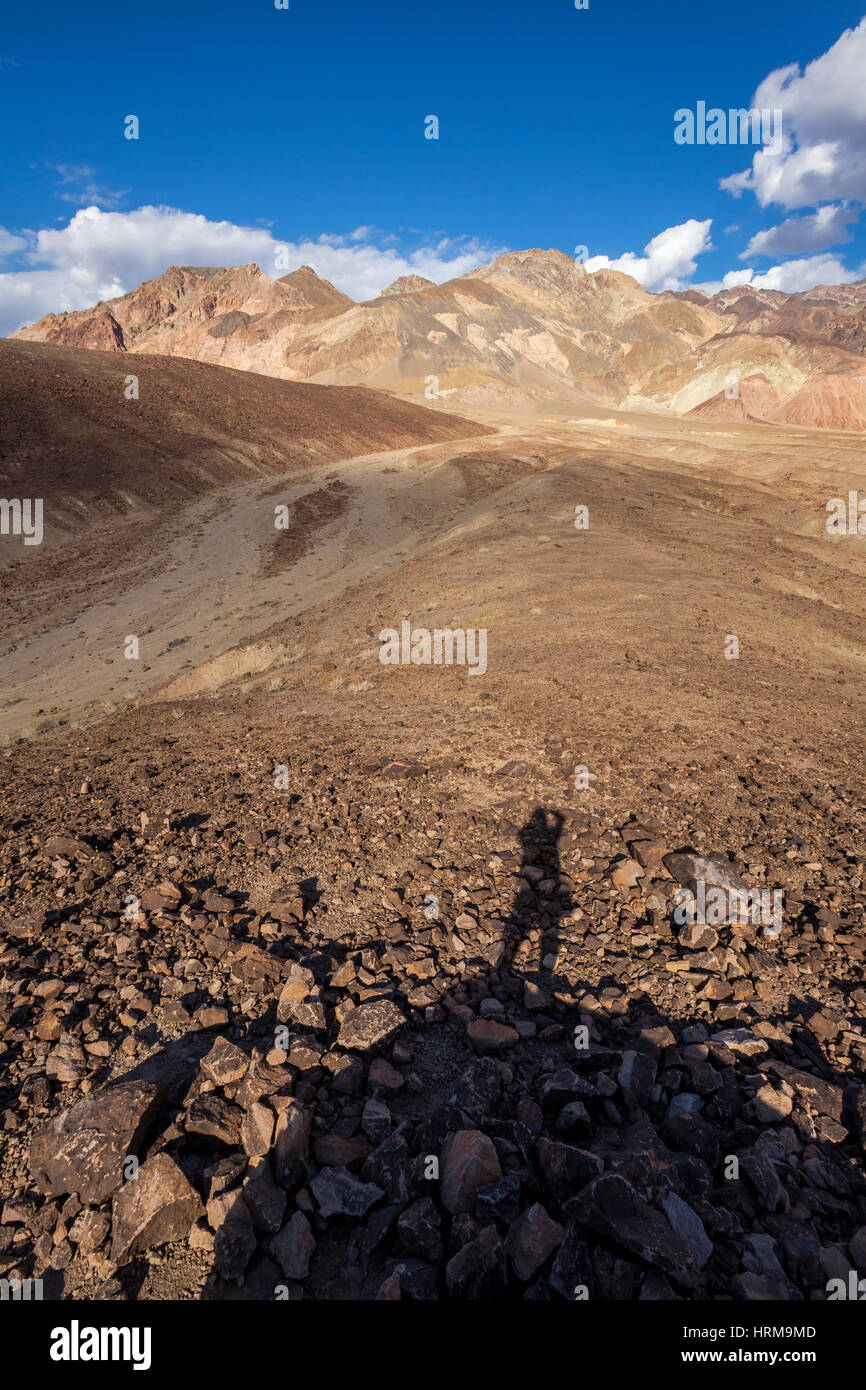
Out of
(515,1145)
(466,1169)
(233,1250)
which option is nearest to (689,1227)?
(515,1145)

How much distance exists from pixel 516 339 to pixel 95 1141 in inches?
5570

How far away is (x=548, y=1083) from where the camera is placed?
2.96 m

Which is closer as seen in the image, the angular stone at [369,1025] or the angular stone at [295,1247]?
the angular stone at [295,1247]

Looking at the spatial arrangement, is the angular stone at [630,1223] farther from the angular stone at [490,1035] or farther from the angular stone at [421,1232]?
the angular stone at [490,1035]

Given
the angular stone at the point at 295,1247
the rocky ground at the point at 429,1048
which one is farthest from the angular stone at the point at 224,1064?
the angular stone at the point at 295,1247

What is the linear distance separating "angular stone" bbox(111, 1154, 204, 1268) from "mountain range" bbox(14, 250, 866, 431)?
83.1m

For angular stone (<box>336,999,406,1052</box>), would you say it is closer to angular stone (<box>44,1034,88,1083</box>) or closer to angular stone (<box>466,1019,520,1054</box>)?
angular stone (<box>466,1019,520,1054</box>)

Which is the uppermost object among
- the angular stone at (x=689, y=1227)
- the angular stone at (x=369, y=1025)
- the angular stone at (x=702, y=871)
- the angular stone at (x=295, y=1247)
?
the angular stone at (x=702, y=871)

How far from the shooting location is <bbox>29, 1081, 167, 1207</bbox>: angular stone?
2561mm

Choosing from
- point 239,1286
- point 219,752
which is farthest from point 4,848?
point 239,1286

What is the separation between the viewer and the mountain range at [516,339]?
301 ft

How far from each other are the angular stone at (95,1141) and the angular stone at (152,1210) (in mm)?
142
